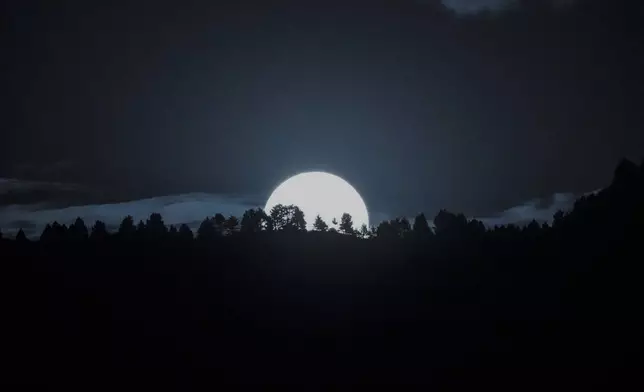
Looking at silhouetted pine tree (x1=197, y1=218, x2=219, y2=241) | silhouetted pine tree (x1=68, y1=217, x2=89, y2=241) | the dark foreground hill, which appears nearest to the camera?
the dark foreground hill

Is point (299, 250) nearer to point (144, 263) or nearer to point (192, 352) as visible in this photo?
point (144, 263)

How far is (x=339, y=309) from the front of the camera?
11488 cm

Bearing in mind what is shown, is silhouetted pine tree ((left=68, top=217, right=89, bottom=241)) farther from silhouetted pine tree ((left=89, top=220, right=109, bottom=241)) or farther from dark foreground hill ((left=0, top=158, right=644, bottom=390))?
dark foreground hill ((left=0, top=158, right=644, bottom=390))

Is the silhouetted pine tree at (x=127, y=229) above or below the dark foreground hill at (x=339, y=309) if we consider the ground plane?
above

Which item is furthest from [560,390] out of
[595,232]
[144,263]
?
[144,263]

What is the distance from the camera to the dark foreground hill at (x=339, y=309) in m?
86.6

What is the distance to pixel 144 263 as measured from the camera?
13400 cm

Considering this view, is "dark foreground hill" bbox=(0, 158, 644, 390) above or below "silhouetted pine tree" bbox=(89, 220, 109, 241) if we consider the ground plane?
below

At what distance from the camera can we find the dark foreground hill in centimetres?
8656

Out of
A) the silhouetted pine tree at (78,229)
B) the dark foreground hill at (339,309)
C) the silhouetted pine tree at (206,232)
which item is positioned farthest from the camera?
the silhouetted pine tree at (78,229)

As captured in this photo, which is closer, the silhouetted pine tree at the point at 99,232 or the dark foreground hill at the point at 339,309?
the dark foreground hill at the point at 339,309

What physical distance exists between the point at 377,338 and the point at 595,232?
56.2m

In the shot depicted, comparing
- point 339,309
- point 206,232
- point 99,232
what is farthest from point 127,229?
point 339,309

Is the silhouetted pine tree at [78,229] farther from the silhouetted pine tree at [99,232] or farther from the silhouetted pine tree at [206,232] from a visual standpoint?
the silhouetted pine tree at [206,232]
